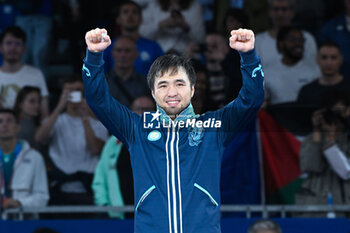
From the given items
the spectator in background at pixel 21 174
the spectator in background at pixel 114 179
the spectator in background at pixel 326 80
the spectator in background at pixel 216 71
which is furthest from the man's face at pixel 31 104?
the spectator in background at pixel 326 80

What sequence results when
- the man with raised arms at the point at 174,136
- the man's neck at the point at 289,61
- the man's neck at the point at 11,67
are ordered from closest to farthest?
the man with raised arms at the point at 174,136 → the man's neck at the point at 289,61 → the man's neck at the point at 11,67

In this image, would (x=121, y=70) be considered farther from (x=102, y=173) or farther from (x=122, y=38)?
(x=102, y=173)

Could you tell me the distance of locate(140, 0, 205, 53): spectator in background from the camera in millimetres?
8945

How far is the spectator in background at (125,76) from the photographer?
776 cm

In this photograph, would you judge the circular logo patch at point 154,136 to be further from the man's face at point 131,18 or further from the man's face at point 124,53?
the man's face at point 131,18

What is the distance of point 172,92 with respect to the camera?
13.6ft

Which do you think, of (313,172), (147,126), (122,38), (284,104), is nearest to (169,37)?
(122,38)

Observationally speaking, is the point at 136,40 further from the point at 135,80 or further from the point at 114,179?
the point at 114,179

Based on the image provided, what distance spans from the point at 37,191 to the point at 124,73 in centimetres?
164

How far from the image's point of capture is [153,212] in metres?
4.04

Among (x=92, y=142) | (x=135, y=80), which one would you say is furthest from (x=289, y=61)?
(x=92, y=142)

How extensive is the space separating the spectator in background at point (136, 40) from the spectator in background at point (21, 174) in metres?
1.48

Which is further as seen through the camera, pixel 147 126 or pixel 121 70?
pixel 121 70

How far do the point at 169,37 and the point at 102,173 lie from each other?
8.03 feet
